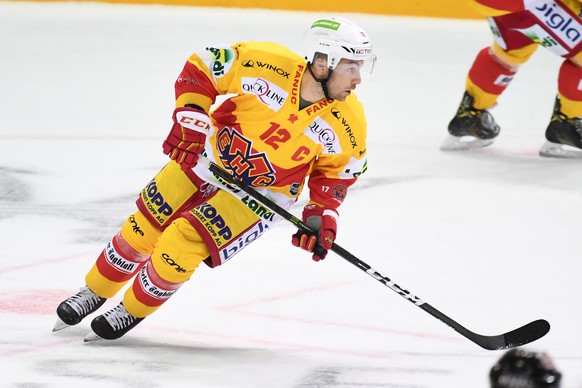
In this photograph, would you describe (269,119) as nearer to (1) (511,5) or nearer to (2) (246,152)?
(2) (246,152)

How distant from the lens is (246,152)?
3064 mm

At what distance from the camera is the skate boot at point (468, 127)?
532 cm

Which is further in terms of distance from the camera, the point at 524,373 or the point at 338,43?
the point at 338,43

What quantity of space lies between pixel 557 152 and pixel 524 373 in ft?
12.4

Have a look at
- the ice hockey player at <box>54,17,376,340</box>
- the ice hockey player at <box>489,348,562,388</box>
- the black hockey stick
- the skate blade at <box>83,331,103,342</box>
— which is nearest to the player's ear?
the ice hockey player at <box>54,17,376,340</box>

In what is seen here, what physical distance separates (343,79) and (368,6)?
438 cm

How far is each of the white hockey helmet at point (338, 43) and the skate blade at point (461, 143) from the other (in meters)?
2.36

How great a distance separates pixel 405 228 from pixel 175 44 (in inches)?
113

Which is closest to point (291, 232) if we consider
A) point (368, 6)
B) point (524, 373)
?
point (524, 373)

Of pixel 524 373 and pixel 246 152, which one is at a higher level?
pixel 524 373

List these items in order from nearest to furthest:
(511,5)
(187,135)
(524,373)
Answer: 1. (524,373)
2. (187,135)
3. (511,5)

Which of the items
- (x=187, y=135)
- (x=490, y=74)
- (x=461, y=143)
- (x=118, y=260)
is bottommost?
(x=461, y=143)

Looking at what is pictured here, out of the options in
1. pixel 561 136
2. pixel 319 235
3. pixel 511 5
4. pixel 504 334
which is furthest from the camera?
pixel 561 136

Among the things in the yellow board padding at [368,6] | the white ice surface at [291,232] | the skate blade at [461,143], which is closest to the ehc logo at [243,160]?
the white ice surface at [291,232]
